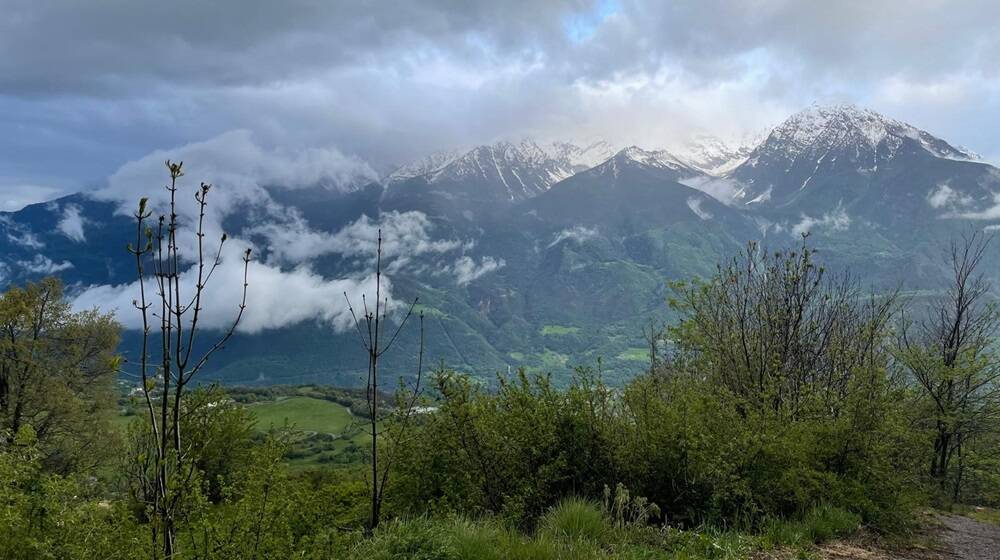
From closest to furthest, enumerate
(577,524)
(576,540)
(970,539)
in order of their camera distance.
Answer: (576,540) → (577,524) → (970,539)

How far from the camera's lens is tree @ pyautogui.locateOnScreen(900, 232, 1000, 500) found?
24172 millimetres

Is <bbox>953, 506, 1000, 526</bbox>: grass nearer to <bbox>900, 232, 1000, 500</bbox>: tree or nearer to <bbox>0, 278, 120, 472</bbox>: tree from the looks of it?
<bbox>900, 232, 1000, 500</bbox>: tree

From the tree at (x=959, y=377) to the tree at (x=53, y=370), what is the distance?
38416mm

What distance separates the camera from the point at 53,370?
32312mm

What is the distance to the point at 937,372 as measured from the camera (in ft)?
78.8

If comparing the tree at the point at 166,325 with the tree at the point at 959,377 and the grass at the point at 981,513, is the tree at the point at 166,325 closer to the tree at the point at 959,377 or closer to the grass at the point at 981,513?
the grass at the point at 981,513

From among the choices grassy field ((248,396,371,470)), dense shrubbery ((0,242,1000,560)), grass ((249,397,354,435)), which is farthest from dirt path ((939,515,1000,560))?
grass ((249,397,354,435))

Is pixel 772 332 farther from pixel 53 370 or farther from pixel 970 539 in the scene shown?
pixel 53 370

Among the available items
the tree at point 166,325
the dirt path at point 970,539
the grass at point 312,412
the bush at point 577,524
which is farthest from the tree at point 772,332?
the grass at point 312,412

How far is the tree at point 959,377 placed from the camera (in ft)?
79.3

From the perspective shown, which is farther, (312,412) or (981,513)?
(312,412)

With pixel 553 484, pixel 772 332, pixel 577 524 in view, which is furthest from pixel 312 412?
pixel 577 524

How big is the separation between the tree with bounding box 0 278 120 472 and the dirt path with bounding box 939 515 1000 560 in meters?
34.3

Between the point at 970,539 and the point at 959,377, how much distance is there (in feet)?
44.3
